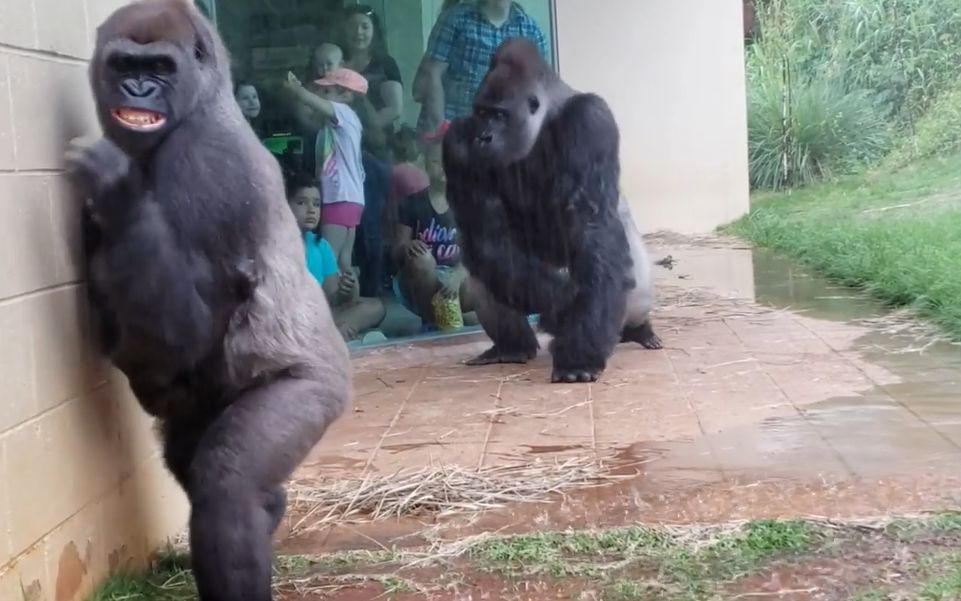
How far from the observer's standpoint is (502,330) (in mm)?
5199

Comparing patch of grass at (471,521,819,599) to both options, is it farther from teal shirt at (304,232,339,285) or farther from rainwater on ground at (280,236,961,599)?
teal shirt at (304,232,339,285)

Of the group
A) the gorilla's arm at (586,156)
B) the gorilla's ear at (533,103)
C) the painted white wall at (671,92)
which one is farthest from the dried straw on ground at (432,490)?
the painted white wall at (671,92)

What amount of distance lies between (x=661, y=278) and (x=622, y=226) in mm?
2952

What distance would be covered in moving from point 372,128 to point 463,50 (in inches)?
22.8

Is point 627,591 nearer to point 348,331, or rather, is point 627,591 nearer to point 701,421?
point 701,421

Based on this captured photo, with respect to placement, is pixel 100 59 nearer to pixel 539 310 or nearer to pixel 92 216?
pixel 92 216

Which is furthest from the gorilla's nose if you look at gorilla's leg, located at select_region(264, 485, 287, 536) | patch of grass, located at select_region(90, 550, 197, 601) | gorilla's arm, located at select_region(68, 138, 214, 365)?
patch of grass, located at select_region(90, 550, 197, 601)

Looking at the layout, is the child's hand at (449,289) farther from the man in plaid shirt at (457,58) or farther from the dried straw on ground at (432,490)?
the dried straw on ground at (432,490)

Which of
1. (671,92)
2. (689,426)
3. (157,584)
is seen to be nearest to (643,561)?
(157,584)

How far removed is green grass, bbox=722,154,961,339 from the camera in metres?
6.05

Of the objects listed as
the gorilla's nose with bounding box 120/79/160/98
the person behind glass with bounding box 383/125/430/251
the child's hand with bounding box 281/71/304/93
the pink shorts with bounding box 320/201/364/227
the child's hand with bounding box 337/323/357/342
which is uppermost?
the child's hand with bounding box 281/71/304/93

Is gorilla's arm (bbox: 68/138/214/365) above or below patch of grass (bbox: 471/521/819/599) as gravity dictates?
above

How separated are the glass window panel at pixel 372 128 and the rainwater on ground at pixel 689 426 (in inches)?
10.1

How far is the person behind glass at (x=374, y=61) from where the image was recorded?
5391mm
